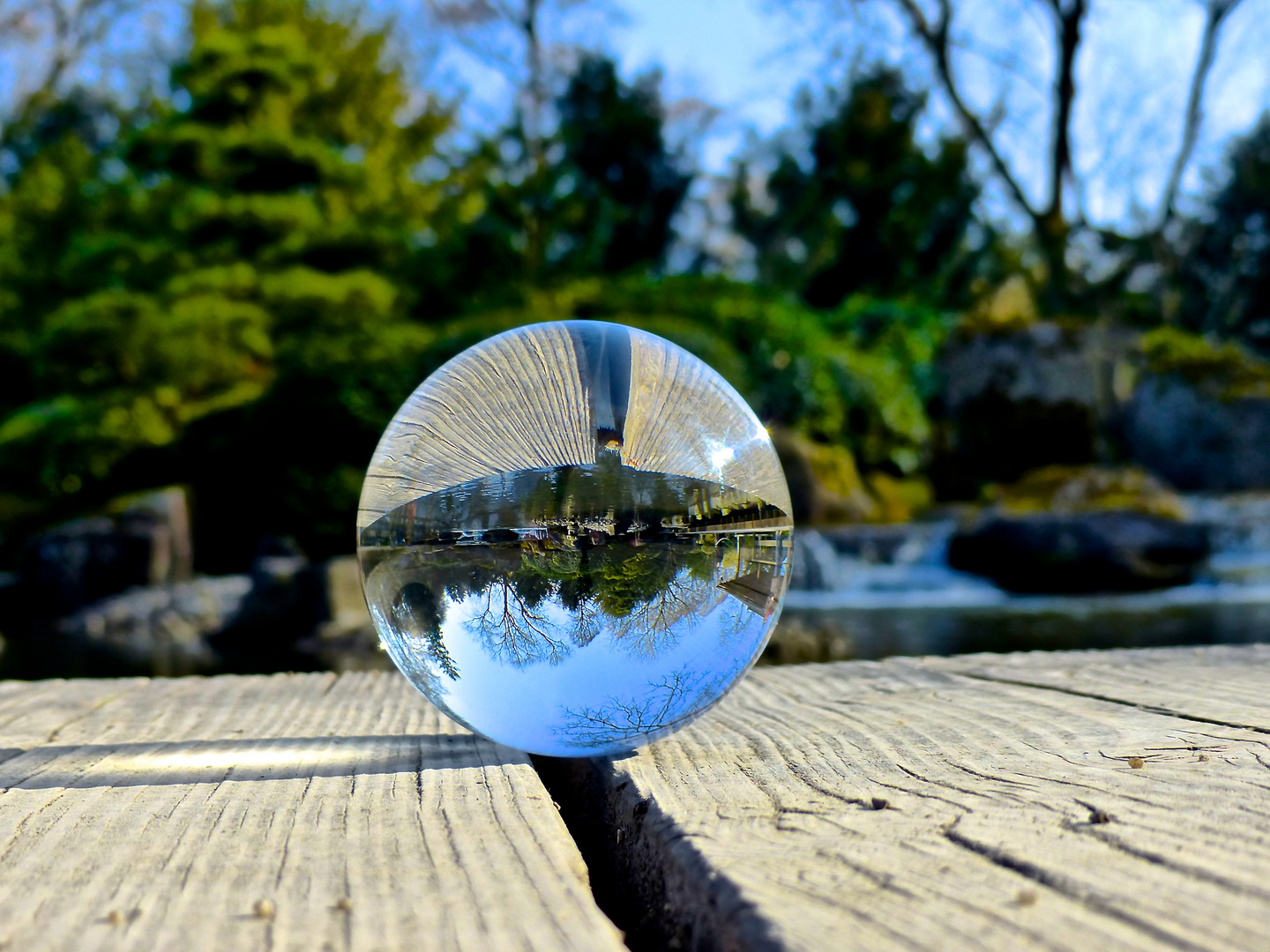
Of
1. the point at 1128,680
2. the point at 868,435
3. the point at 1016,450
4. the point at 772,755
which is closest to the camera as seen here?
→ the point at 772,755

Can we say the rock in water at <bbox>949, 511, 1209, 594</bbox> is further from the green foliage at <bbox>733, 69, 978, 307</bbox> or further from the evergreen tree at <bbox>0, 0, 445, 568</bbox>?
the green foliage at <bbox>733, 69, 978, 307</bbox>

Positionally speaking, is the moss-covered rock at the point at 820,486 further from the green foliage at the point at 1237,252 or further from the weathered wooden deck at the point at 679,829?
the green foliage at the point at 1237,252

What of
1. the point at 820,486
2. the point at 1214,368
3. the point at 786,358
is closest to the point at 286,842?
the point at 820,486

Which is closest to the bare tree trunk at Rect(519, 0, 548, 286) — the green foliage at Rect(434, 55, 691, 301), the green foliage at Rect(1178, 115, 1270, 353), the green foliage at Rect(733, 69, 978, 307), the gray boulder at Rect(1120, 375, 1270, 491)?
the green foliage at Rect(434, 55, 691, 301)

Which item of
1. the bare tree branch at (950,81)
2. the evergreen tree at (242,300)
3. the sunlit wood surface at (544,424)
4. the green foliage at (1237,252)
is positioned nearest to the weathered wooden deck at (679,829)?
the sunlit wood surface at (544,424)

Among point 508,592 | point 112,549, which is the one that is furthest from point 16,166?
point 508,592

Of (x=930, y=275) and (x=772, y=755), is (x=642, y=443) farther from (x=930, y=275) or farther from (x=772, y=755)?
(x=930, y=275)
